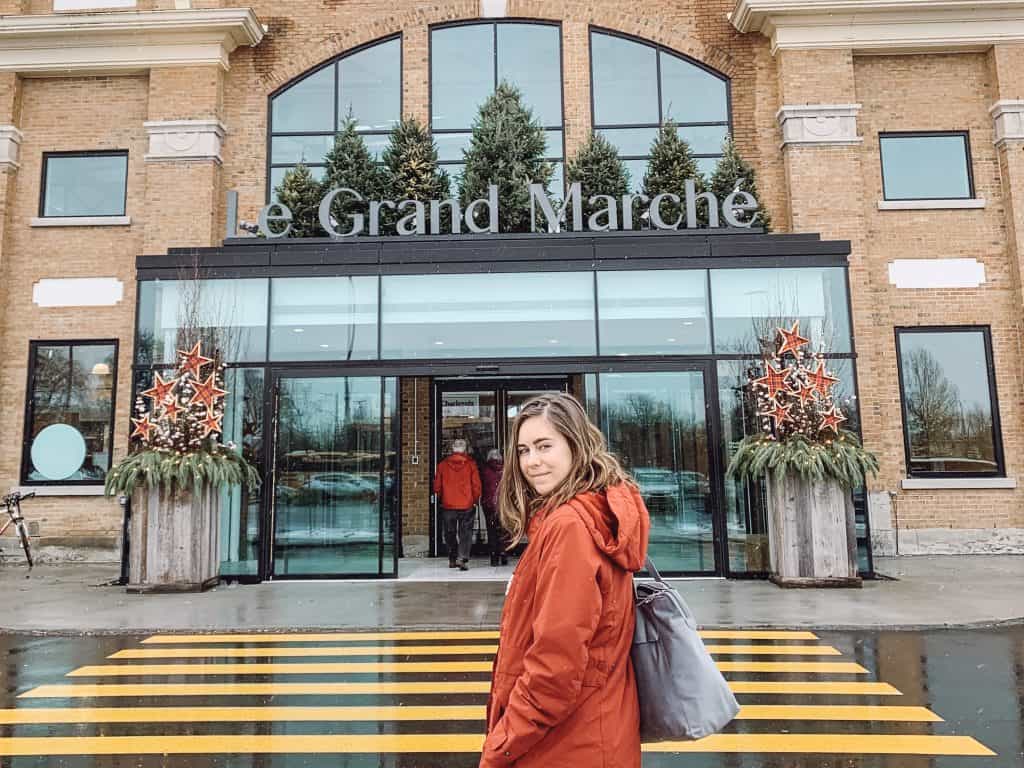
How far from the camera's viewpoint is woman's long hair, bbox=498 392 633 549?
2.52m

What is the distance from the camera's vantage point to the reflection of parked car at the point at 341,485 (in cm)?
1189

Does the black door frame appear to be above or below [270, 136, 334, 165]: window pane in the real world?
below

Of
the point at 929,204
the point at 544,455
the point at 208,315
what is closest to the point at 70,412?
the point at 208,315

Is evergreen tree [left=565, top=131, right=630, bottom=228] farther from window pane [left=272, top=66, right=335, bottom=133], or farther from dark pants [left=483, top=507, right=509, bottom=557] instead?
dark pants [left=483, top=507, right=509, bottom=557]

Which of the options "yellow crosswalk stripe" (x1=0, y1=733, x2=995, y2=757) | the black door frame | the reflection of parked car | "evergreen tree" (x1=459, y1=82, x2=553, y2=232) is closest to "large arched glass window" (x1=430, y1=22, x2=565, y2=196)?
"evergreen tree" (x1=459, y1=82, x2=553, y2=232)

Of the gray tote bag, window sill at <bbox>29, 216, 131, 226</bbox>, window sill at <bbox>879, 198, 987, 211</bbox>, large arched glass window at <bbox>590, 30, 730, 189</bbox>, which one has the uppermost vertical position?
large arched glass window at <bbox>590, 30, 730, 189</bbox>

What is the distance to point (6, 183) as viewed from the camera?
15.8 m

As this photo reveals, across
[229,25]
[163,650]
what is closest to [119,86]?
[229,25]

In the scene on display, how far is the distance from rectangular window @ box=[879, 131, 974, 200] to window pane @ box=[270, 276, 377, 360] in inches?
419

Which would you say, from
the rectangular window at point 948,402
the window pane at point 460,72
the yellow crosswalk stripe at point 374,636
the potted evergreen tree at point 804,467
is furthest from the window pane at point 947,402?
the window pane at point 460,72

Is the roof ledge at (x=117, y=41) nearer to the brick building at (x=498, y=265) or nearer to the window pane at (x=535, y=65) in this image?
the brick building at (x=498, y=265)

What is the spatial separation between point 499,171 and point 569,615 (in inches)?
540

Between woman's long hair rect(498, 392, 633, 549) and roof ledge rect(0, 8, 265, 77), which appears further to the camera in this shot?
roof ledge rect(0, 8, 265, 77)

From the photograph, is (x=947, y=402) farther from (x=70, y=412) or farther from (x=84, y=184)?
(x=84, y=184)
